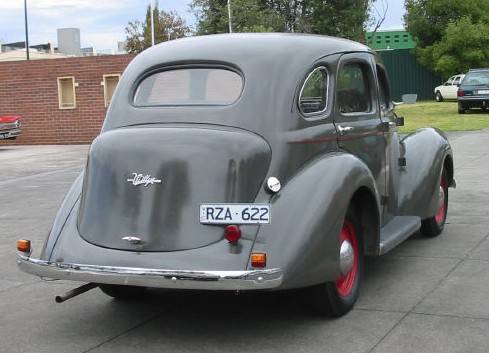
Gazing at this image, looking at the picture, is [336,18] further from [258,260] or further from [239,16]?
[258,260]

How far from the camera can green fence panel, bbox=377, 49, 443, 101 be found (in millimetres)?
42469

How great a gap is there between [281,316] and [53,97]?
779 inches

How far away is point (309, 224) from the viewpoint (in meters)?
4.37

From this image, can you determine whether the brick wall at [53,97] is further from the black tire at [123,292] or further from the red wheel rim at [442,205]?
the black tire at [123,292]

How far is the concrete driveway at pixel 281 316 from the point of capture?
434cm

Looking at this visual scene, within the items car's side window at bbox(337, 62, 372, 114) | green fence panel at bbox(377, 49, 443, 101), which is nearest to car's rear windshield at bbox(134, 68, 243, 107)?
car's side window at bbox(337, 62, 372, 114)

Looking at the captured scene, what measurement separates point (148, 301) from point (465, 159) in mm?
9610

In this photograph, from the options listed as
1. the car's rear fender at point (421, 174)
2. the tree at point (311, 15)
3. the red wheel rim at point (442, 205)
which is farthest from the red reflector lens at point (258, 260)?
the tree at point (311, 15)

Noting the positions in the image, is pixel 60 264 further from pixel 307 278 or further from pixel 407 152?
pixel 407 152

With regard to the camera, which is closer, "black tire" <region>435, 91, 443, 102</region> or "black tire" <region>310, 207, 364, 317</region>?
"black tire" <region>310, 207, 364, 317</region>

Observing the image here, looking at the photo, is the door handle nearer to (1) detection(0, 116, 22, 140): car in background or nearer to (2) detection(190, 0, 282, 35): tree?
(1) detection(0, 116, 22, 140): car in background

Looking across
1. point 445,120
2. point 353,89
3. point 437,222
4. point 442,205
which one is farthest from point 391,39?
point 353,89

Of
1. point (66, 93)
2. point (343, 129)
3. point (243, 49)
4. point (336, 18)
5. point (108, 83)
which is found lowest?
point (343, 129)

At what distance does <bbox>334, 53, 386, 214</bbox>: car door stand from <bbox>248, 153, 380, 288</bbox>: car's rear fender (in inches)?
20.3
